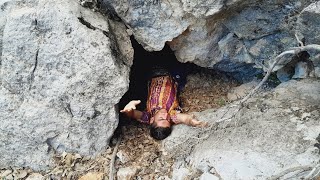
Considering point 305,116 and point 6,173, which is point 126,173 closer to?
point 6,173

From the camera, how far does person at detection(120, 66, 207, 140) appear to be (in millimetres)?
3979

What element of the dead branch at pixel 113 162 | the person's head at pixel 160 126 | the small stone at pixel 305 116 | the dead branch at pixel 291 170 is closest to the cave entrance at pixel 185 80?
the person's head at pixel 160 126

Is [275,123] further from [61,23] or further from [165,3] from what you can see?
[61,23]

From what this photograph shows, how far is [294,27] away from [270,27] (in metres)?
0.22

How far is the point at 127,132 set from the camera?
4102 millimetres

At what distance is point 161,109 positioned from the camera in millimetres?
4273

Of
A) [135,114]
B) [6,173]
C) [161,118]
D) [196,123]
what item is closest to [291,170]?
[196,123]

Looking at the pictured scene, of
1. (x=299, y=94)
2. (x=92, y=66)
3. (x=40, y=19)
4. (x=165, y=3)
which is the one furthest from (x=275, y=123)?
(x=40, y=19)

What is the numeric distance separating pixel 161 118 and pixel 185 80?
0.87 m

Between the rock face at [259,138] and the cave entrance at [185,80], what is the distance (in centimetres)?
48

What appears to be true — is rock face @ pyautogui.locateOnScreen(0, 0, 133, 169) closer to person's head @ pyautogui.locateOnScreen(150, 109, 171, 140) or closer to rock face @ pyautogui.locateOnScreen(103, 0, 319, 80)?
rock face @ pyautogui.locateOnScreen(103, 0, 319, 80)

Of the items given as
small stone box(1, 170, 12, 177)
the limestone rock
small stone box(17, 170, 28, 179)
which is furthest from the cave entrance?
small stone box(1, 170, 12, 177)

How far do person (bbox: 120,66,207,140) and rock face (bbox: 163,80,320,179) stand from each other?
0.31 feet

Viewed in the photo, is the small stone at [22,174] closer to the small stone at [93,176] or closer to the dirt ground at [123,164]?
the dirt ground at [123,164]
